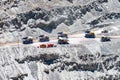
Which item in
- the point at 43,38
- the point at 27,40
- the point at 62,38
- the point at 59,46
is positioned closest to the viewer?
the point at 59,46

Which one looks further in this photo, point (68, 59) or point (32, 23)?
point (32, 23)

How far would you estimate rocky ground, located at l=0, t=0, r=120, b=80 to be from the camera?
7581cm

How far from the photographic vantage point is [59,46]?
81000 mm

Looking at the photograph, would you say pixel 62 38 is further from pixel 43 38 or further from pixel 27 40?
pixel 27 40

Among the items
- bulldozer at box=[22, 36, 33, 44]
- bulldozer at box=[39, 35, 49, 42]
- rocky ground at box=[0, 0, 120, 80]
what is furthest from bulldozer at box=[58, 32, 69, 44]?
bulldozer at box=[22, 36, 33, 44]

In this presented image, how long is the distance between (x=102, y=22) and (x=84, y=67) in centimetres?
2043

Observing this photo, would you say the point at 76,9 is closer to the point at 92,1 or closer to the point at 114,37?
the point at 92,1

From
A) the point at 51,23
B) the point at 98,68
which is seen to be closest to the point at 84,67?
the point at 98,68

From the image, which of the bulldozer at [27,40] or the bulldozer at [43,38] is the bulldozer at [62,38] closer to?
the bulldozer at [43,38]

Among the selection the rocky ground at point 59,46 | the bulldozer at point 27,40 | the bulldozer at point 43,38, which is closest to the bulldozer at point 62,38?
the rocky ground at point 59,46

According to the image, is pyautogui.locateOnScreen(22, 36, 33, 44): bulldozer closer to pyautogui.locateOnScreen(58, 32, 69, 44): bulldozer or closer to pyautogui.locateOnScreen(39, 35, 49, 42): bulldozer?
pyautogui.locateOnScreen(39, 35, 49, 42): bulldozer

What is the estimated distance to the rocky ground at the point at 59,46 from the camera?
75.8 meters

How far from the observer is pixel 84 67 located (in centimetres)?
7831

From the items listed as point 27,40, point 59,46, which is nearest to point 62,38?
point 59,46
